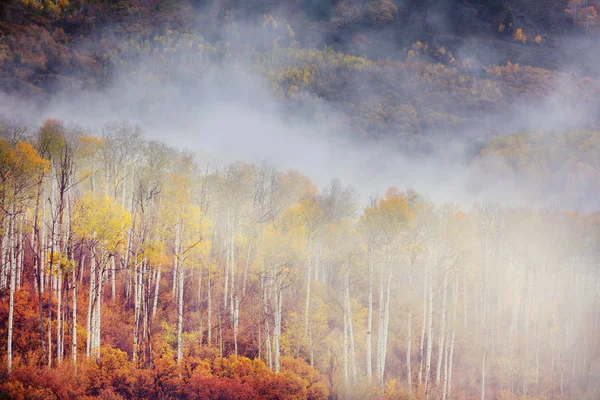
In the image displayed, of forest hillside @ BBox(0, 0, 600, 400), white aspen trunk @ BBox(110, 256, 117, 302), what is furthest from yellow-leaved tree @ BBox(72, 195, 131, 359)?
white aspen trunk @ BBox(110, 256, 117, 302)

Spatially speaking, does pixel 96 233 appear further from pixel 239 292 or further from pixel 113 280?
pixel 239 292

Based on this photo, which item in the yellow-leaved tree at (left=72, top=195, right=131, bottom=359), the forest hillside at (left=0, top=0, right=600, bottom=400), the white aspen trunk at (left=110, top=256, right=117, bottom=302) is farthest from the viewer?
the white aspen trunk at (left=110, top=256, right=117, bottom=302)

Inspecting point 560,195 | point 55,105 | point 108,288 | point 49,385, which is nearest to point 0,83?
point 55,105

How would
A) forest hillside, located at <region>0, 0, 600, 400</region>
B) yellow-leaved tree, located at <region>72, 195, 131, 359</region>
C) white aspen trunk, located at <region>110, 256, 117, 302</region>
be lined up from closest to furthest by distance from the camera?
yellow-leaved tree, located at <region>72, 195, 131, 359</region> → forest hillside, located at <region>0, 0, 600, 400</region> → white aspen trunk, located at <region>110, 256, 117, 302</region>

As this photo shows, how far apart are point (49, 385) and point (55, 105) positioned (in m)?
207

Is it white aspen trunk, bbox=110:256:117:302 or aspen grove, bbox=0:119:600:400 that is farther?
white aspen trunk, bbox=110:256:117:302

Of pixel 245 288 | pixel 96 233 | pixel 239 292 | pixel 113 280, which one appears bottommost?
pixel 239 292

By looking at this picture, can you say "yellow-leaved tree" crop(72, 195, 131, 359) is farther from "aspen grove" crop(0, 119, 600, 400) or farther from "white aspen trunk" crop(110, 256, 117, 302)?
"white aspen trunk" crop(110, 256, 117, 302)

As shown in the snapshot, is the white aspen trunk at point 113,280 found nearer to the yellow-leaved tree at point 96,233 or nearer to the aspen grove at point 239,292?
the aspen grove at point 239,292

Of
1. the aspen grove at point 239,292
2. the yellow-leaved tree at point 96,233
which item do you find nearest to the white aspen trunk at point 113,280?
the aspen grove at point 239,292

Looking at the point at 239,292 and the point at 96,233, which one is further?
the point at 239,292

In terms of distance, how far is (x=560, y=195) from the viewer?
85188 mm

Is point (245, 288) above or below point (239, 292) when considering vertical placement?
above

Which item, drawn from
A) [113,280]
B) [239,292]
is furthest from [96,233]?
[239,292]
